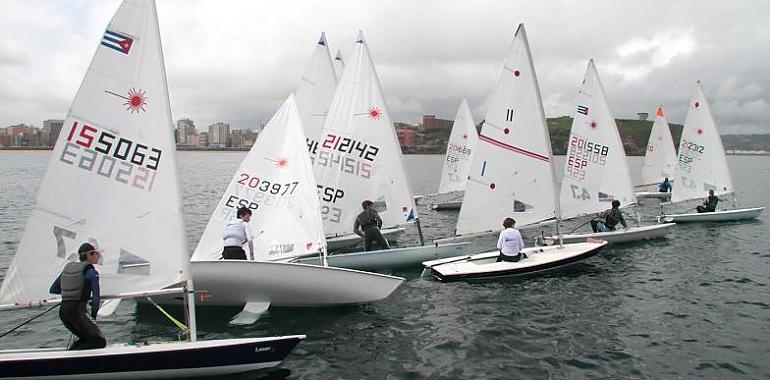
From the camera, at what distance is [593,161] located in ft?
60.5

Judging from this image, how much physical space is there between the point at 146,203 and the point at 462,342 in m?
6.02

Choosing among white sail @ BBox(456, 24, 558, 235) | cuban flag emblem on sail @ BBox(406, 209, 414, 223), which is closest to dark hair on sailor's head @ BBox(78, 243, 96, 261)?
cuban flag emblem on sail @ BBox(406, 209, 414, 223)

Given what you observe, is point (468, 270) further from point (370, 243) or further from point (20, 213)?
point (20, 213)

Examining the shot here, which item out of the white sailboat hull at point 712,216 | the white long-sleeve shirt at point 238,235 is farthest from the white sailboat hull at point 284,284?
the white sailboat hull at point 712,216

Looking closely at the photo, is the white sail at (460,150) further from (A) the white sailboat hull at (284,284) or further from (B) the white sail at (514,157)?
(A) the white sailboat hull at (284,284)

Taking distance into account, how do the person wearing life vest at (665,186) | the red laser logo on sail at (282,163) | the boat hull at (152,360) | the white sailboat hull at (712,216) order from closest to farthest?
the boat hull at (152,360), the red laser logo on sail at (282,163), the white sailboat hull at (712,216), the person wearing life vest at (665,186)

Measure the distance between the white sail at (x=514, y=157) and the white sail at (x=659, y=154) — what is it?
81.2 feet

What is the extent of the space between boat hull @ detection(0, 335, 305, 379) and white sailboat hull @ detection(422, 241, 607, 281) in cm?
671

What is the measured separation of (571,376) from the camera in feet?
25.5

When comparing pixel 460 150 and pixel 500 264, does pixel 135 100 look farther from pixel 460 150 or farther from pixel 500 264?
pixel 460 150

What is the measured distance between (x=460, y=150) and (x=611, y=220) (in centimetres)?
1363

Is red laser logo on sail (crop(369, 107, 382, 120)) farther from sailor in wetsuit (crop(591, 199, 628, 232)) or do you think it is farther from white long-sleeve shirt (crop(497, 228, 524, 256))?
sailor in wetsuit (crop(591, 199, 628, 232))

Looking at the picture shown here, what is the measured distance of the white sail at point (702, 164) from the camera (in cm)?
2506

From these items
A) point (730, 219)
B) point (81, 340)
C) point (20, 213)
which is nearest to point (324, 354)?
point (81, 340)
